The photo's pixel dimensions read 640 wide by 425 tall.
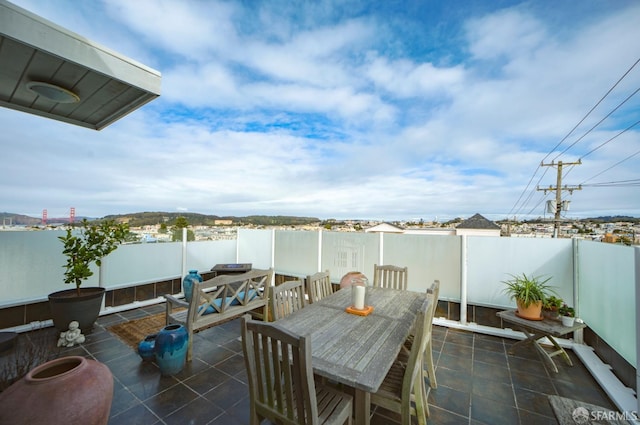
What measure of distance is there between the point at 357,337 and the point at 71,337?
350 cm

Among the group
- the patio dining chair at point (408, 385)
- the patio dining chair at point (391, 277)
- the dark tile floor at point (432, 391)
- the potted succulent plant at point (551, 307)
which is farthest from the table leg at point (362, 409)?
the potted succulent plant at point (551, 307)

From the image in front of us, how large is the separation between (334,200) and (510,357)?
6.64 metres

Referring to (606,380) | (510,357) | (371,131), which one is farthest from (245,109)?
(606,380)

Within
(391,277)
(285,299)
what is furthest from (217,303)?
(391,277)

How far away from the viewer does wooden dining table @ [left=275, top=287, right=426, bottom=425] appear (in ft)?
4.14

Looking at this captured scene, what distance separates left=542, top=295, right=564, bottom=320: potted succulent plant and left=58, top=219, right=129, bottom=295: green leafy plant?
18.7 ft

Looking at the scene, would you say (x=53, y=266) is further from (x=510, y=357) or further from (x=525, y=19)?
(x=525, y=19)

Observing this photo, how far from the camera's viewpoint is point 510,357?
279cm

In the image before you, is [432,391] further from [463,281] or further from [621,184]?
[621,184]

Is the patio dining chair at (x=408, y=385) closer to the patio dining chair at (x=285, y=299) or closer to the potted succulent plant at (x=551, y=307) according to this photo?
the patio dining chair at (x=285, y=299)

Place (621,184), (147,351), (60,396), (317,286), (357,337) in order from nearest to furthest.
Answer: (60,396)
(357,337)
(147,351)
(317,286)
(621,184)

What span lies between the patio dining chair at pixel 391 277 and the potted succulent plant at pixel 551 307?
5.27ft

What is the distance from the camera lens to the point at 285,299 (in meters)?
2.29

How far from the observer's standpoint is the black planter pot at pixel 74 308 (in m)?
2.96
